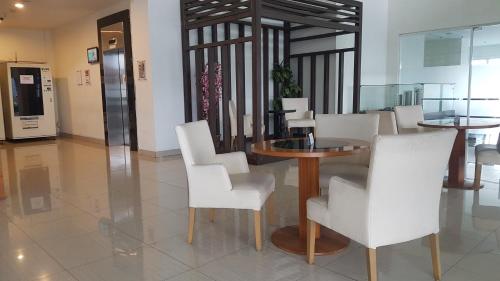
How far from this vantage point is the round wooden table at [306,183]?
8.70ft

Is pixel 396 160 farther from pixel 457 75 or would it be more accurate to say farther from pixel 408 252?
pixel 457 75

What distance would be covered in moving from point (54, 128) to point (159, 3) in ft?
17.8

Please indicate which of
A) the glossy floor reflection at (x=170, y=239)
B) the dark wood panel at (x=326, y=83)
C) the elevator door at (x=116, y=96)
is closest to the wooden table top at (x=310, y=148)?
the glossy floor reflection at (x=170, y=239)

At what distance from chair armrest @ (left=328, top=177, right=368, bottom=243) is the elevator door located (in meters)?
6.73

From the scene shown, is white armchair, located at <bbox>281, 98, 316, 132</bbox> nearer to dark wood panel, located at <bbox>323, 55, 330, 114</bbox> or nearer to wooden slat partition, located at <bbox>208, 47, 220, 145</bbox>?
dark wood panel, located at <bbox>323, 55, 330, 114</bbox>

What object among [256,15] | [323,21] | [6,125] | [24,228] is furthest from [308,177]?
[6,125]

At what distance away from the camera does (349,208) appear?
218 centimetres

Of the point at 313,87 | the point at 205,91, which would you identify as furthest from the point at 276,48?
the point at 205,91

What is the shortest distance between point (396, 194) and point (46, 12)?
8.58 meters

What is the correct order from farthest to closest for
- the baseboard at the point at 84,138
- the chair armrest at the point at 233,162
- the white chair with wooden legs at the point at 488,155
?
the baseboard at the point at 84,138 < the white chair with wooden legs at the point at 488,155 < the chair armrest at the point at 233,162

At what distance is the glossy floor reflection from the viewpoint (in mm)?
2439

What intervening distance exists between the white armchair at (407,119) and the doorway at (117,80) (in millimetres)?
4784

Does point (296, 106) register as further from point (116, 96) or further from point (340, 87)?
point (116, 96)

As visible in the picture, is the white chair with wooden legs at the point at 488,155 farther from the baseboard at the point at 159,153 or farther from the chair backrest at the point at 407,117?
the baseboard at the point at 159,153
